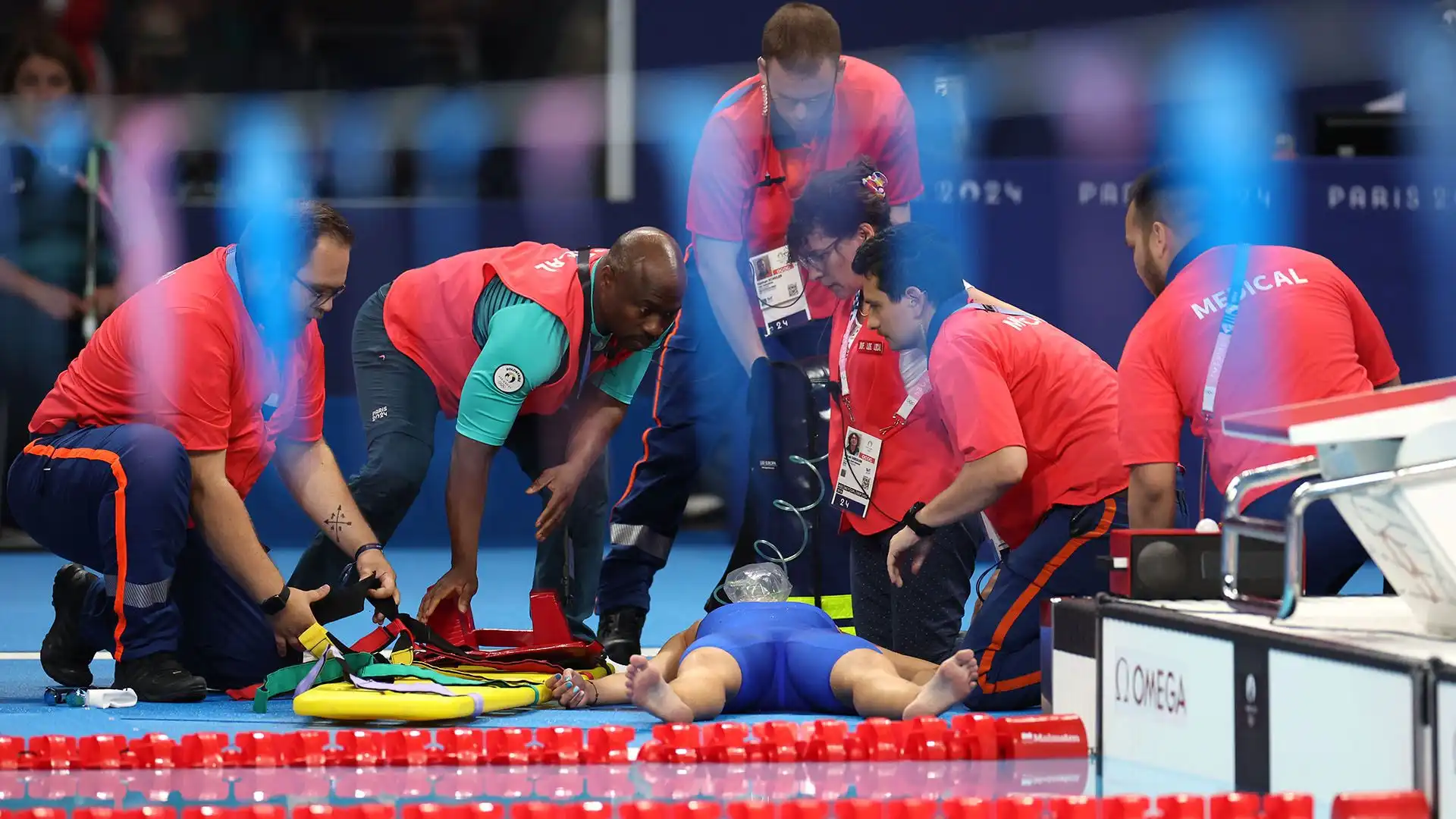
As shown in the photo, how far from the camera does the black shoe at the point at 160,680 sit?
3646 millimetres

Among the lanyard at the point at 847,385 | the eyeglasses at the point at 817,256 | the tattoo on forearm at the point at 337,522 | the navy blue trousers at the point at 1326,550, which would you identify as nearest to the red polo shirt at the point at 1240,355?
the navy blue trousers at the point at 1326,550

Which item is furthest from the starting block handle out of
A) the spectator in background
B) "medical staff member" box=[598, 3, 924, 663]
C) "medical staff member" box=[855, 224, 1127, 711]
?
the spectator in background

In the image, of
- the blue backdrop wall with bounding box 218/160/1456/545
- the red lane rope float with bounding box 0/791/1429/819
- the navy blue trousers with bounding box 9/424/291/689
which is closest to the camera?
the red lane rope float with bounding box 0/791/1429/819

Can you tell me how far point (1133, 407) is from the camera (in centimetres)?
343

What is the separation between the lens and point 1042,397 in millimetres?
3678

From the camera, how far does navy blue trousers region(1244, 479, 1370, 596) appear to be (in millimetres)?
3312

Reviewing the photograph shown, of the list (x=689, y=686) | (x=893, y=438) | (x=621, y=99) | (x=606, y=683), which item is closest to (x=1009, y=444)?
(x=893, y=438)

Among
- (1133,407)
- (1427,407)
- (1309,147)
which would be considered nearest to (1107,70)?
(1309,147)

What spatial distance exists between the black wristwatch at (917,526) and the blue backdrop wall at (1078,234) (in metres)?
3.10

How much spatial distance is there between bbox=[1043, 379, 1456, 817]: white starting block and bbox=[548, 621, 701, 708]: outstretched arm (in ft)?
3.88

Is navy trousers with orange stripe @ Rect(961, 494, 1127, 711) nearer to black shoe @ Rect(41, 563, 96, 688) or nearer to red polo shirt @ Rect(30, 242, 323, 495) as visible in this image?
Result: red polo shirt @ Rect(30, 242, 323, 495)

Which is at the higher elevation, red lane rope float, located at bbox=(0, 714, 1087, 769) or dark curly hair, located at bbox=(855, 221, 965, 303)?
dark curly hair, located at bbox=(855, 221, 965, 303)

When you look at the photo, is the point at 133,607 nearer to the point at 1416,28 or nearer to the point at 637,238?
the point at 637,238

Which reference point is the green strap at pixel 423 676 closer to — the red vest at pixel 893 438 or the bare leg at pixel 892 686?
the bare leg at pixel 892 686
